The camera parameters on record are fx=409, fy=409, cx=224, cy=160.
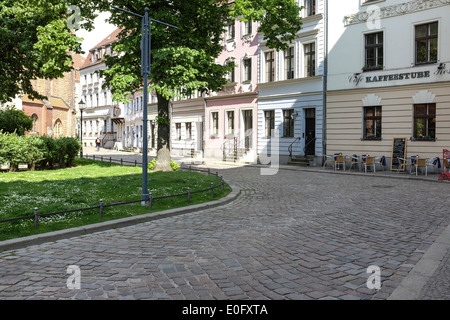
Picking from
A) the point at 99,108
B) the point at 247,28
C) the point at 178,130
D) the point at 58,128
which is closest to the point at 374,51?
the point at 247,28

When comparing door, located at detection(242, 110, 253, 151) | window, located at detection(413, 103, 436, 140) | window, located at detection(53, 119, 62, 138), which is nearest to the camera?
window, located at detection(413, 103, 436, 140)

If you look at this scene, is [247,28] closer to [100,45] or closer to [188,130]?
[188,130]

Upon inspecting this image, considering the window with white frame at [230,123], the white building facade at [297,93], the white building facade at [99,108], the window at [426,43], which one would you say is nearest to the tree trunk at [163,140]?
the white building facade at [297,93]

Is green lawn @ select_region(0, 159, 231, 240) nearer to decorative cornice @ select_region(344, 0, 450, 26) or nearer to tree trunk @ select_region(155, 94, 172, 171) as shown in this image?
tree trunk @ select_region(155, 94, 172, 171)

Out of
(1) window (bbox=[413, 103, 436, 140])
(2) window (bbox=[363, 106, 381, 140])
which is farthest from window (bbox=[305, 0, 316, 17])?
(1) window (bbox=[413, 103, 436, 140])

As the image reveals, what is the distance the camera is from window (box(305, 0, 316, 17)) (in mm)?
26708

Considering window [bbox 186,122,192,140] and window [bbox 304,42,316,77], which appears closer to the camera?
window [bbox 304,42,316,77]

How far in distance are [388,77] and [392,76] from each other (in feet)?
0.75

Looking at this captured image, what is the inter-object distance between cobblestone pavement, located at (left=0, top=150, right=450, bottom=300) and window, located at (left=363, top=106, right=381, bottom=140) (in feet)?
42.6

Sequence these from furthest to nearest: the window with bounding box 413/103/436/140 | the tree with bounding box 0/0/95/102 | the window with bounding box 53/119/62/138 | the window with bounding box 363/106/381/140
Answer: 1. the window with bounding box 53/119/62/138
2. the window with bounding box 363/106/381/140
3. the window with bounding box 413/103/436/140
4. the tree with bounding box 0/0/95/102

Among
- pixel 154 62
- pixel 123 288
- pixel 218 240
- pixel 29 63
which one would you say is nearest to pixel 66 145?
pixel 29 63

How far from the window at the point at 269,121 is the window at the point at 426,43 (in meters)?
10.8

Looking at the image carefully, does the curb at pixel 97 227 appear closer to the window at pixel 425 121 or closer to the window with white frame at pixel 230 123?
the window at pixel 425 121
